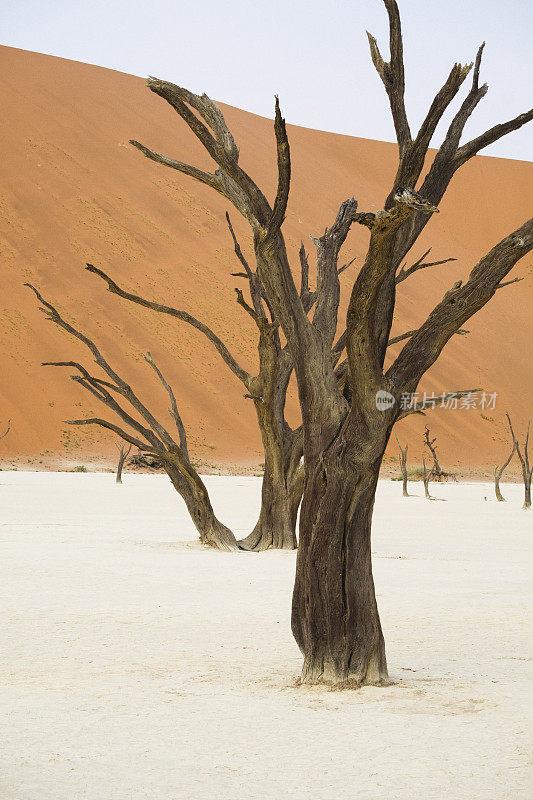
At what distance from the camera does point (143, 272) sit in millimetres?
49156

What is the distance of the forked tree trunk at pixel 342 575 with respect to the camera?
4.75 metres

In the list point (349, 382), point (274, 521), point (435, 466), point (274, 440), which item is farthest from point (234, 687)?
point (435, 466)

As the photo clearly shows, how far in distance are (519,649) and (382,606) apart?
1.80 m

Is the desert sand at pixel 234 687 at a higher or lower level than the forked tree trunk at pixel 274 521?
lower

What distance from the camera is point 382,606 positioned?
7.52 meters

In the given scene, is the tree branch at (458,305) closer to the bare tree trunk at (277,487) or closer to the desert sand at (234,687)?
the desert sand at (234,687)

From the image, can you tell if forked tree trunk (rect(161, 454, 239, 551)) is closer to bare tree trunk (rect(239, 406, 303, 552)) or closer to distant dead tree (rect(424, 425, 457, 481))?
bare tree trunk (rect(239, 406, 303, 552))

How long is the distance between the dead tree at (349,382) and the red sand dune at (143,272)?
36.0 meters

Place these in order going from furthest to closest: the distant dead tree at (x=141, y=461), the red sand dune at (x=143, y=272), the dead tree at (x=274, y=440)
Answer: the red sand dune at (x=143, y=272) → the distant dead tree at (x=141, y=461) → the dead tree at (x=274, y=440)

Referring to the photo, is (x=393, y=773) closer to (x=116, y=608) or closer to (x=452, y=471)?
(x=116, y=608)

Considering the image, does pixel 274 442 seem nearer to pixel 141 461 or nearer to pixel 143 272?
pixel 141 461

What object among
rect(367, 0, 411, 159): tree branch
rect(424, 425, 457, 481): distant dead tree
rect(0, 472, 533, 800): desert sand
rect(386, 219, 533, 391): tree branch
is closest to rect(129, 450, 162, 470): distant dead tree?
rect(424, 425, 457, 481): distant dead tree

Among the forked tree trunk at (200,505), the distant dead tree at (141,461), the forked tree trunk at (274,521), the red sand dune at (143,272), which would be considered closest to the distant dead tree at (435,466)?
the red sand dune at (143,272)

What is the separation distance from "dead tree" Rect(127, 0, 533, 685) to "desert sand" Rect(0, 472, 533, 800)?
0.98 feet
